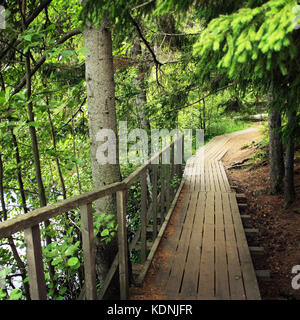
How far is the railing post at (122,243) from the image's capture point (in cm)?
257

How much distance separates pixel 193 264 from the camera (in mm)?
3381

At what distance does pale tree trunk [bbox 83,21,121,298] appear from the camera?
2674 mm

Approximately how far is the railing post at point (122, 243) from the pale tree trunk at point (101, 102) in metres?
0.23

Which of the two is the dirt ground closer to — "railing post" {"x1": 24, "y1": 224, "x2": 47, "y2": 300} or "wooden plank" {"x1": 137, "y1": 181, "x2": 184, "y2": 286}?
"wooden plank" {"x1": 137, "y1": 181, "x2": 184, "y2": 286}

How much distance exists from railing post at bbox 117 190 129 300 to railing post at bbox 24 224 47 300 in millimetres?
1134

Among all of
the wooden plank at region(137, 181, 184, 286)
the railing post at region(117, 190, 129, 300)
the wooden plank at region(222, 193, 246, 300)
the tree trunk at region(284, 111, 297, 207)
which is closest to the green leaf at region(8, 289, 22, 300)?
the railing post at region(117, 190, 129, 300)

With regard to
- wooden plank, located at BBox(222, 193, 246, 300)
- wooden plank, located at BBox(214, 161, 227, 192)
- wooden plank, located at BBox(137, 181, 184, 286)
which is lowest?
wooden plank, located at BBox(214, 161, 227, 192)

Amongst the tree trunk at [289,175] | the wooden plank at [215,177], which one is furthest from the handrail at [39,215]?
the wooden plank at [215,177]

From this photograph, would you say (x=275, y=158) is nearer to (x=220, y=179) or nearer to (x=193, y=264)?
(x=220, y=179)

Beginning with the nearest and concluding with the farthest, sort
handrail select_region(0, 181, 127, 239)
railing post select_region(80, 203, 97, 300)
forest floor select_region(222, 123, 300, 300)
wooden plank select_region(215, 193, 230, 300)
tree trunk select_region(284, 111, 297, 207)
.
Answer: handrail select_region(0, 181, 127, 239) < railing post select_region(80, 203, 97, 300) < wooden plank select_region(215, 193, 230, 300) < forest floor select_region(222, 123, 300, 300) < tree trunk select_region(284, 111, 297, 207)

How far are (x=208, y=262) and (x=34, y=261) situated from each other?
2.57 meters

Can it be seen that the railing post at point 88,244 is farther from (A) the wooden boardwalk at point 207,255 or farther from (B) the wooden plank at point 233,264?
(B) the wooden plank at point 233,264
